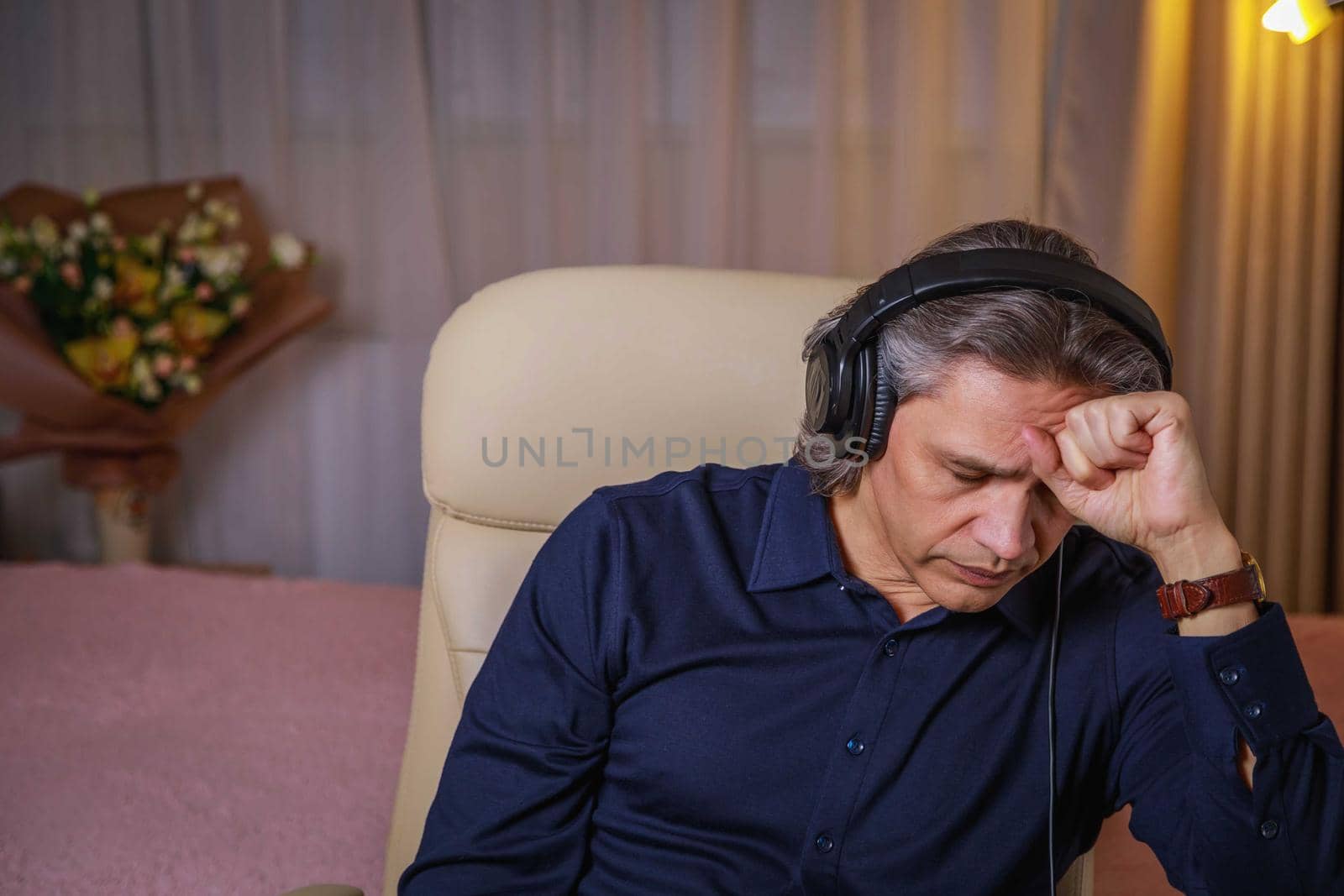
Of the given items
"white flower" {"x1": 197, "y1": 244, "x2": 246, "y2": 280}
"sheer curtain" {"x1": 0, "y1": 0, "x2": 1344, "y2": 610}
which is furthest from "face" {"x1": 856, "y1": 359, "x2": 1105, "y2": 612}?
"white flower" {"x1": 197, "y1": 244, "x2": 246, "y2": 280}

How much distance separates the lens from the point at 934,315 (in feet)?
3.04

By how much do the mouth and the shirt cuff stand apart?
14 centimetres

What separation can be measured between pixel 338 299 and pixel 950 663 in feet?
6.94

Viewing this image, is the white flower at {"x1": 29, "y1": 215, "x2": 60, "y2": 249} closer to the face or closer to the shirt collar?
the shirt collar

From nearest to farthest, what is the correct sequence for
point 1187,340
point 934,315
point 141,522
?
point 934,315, point 1187,340, point 141,522

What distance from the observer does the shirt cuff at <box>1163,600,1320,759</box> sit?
2.92 ft

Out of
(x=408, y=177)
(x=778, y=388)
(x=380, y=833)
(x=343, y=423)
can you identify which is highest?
(x=408, y=177)

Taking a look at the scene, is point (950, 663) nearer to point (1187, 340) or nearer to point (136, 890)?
point (136, 890)

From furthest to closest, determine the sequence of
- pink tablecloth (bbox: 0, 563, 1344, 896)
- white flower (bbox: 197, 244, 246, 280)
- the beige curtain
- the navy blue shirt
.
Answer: white flower (bbox: 197, 244, 246, 280), the beige curtain, pink tablecloth (bbox: 0, 563, 1344, 896), the navy blue shirt

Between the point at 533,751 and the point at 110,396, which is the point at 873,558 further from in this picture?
the point at 110,396

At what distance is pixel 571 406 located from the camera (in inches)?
48.6

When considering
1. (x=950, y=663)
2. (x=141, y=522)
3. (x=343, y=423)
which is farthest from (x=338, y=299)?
(x=950, y=663)

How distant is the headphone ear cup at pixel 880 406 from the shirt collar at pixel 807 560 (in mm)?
110

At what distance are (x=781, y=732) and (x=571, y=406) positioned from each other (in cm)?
42
